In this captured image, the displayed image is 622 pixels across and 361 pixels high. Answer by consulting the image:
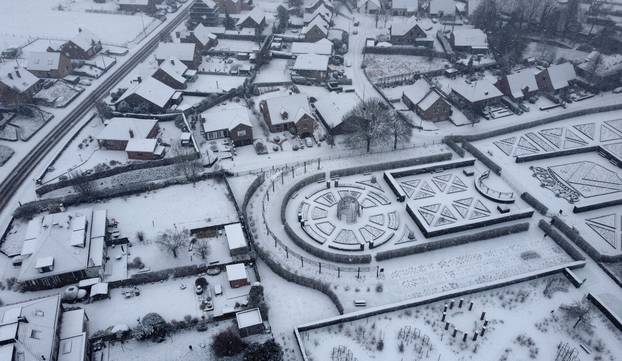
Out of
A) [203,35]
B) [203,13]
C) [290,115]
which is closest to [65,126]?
[203,35]

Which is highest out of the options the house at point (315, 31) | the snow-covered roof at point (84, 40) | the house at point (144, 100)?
the house at point (315, 31)

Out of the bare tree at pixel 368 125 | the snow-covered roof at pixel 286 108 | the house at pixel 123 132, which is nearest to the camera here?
the bare tree at pixel 368 125

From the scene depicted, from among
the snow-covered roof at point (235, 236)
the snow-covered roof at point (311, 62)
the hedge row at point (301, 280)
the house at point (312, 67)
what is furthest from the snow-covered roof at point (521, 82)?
the snow-covered roof at point (235, 236)

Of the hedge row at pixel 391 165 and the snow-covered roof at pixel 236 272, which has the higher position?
the hedge row at pixel 391 165

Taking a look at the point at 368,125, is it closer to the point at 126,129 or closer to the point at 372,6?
the point at 126,129

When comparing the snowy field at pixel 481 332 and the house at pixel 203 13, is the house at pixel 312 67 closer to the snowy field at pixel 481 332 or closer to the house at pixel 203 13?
the house at pixel 203 13

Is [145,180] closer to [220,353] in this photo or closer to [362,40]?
[220,353]

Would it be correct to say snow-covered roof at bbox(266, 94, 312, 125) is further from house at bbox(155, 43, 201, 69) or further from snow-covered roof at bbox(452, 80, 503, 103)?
snow-covered roof at bbox(452, 80, 503, 103)
